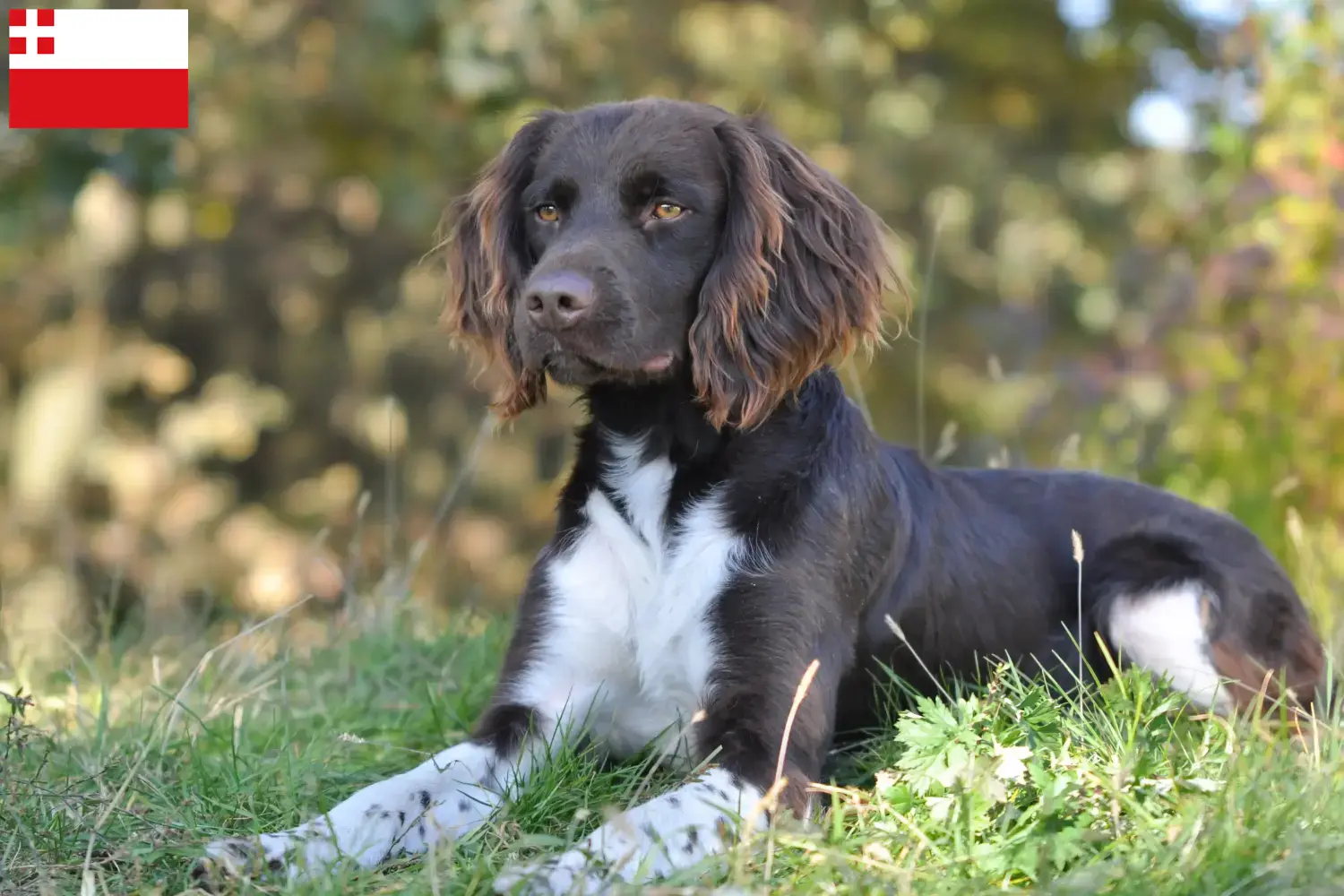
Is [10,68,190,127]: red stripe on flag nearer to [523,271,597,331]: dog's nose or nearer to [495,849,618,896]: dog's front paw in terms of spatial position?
[523,271,597,331]: dog's nose

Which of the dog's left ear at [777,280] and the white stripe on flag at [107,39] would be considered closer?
the dog's left ear at [777,280]

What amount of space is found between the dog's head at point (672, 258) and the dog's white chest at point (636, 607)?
0.78 ft

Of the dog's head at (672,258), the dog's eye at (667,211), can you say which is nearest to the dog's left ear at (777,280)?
the dog's head at (672,258)

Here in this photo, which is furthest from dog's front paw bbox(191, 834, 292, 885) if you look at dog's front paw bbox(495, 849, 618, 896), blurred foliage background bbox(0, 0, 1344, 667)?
blurred foliage background bbox(0, 0, 1344, 667)

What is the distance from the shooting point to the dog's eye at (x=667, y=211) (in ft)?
9.39

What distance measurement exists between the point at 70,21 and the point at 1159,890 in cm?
539

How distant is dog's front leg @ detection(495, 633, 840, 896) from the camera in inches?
81.9

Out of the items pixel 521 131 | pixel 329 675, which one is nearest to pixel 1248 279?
pixel 521 131

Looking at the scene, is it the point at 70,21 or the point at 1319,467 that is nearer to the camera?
the point at 1319,467

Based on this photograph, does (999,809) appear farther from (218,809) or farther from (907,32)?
(907,32)

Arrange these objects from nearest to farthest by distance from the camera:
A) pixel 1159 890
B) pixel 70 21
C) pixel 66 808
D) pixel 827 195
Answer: pixel 1159 890, pixel 66 808, pixel 827 195, pixel 70 21

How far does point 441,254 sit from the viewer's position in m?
3.72

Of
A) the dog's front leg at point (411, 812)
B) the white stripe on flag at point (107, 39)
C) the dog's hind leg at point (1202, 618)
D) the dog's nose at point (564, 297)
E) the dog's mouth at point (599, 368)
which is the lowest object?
the dog's front leg at point (411, 812)

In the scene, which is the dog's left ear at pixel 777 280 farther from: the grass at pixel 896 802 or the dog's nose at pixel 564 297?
the grass at pixel 896 802
